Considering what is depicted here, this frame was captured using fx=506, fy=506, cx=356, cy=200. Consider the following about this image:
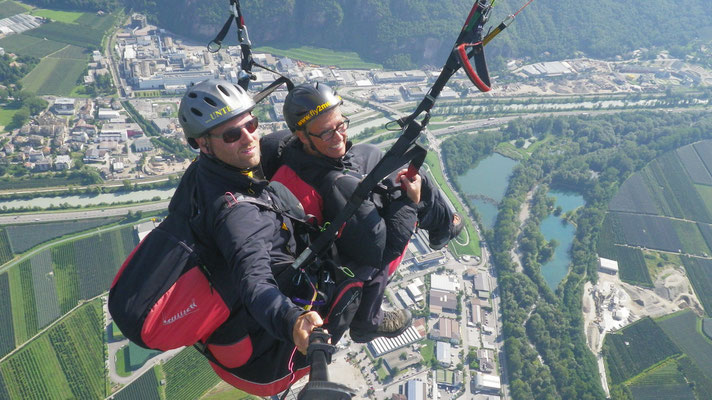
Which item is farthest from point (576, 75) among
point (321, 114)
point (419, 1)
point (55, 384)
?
point (321, 114)

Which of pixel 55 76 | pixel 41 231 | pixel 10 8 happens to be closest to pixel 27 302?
pixel 41 231

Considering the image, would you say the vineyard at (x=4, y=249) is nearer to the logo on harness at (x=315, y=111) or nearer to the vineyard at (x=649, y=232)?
the logo on harness at (x=315, y=111)

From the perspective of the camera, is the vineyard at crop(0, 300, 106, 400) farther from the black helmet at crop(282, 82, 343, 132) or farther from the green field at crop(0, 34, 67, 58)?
the green field at crop(0, 34, 67, 58)

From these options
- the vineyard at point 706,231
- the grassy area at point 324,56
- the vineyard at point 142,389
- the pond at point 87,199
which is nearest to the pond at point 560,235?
the vineyard at point 706,231

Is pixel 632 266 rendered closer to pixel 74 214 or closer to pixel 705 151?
pixel 705 151

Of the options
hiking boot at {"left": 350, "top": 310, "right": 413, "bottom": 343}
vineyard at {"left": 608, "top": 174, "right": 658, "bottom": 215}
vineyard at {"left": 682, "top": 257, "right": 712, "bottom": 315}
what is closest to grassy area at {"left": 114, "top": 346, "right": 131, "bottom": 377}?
hiking boot at {"left": 350, "top": 310, "right": 413, "bottom": 343}

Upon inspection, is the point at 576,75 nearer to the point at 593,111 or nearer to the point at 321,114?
the point at 593,111
